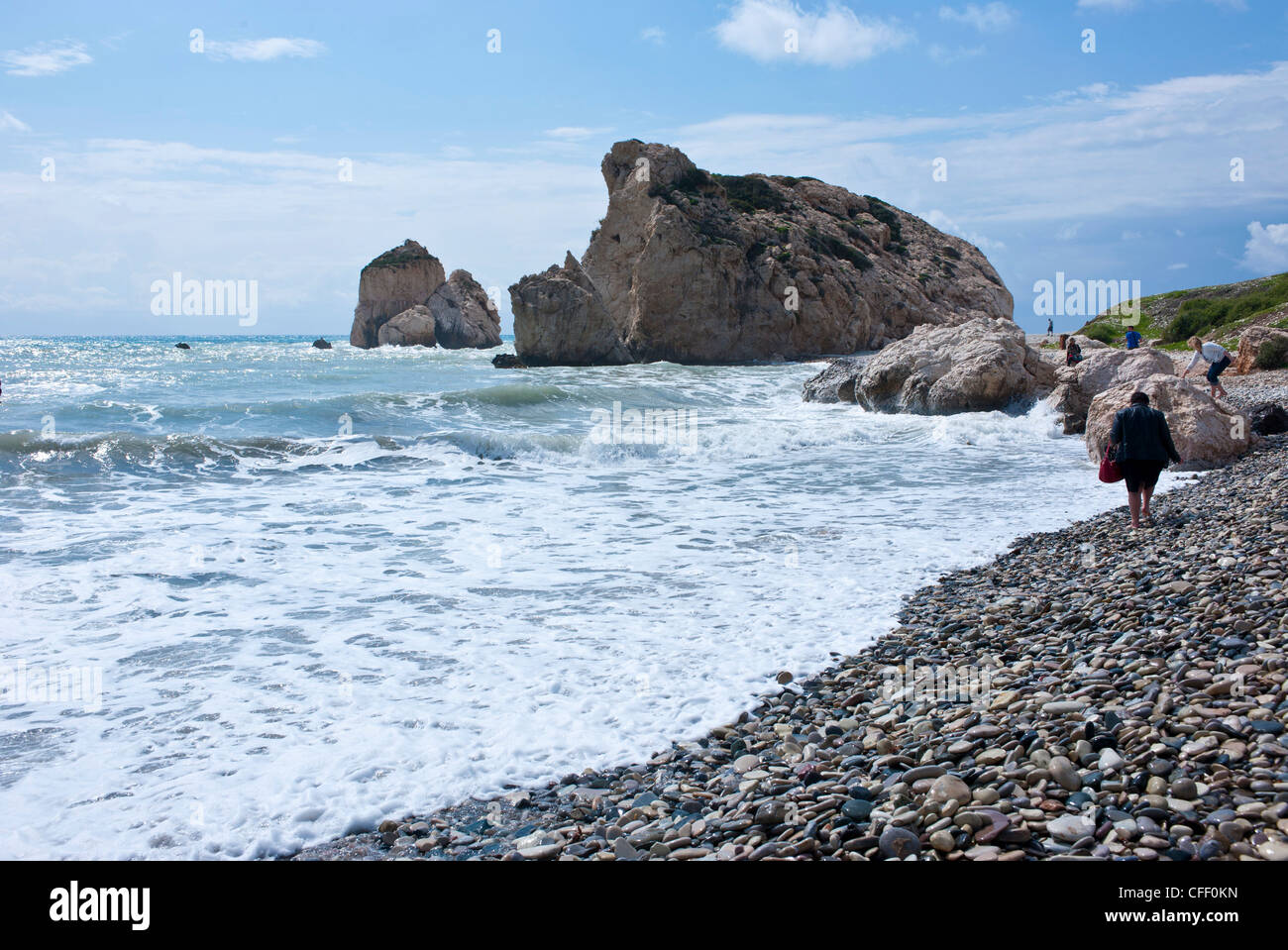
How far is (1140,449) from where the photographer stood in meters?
8.84

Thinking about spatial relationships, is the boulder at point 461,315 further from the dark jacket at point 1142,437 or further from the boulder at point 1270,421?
the dark jacket at point 1142,437

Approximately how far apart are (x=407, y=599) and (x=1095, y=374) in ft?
52.9

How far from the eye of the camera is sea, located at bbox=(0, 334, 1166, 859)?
446cm

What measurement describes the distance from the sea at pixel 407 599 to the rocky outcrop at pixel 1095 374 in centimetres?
87

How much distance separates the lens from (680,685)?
550 centimetres

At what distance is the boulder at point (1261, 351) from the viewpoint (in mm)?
23516

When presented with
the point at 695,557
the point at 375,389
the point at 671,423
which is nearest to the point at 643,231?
the point at 375,389
